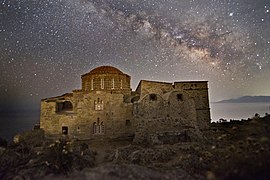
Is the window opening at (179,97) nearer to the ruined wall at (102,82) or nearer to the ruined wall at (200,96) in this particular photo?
the ruined wall at (200,96)

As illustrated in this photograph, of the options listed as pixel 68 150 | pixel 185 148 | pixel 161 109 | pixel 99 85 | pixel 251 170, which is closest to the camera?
pixel 251 170

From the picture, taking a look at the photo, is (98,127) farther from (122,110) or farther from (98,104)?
(122,110)

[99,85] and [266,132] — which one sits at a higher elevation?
[99,85]

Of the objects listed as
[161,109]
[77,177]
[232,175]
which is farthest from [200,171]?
[161,109]

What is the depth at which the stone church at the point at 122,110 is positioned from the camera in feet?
78.0

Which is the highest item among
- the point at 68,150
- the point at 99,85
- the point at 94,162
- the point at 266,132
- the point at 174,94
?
the point at 99,85

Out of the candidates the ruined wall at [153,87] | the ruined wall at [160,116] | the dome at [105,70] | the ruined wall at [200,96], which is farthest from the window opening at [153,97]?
the dome at [105,70]

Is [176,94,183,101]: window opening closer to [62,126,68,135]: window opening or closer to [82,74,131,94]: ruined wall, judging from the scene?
[82,74,131,94]: ruined wall

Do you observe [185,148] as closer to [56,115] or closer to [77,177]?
[77,177]

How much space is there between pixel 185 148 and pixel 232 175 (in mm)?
9225

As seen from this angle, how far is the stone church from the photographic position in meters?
23.8

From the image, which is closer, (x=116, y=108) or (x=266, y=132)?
(x=266, y=132)

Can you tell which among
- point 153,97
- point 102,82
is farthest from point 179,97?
point 102,82

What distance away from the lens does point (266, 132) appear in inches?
449
